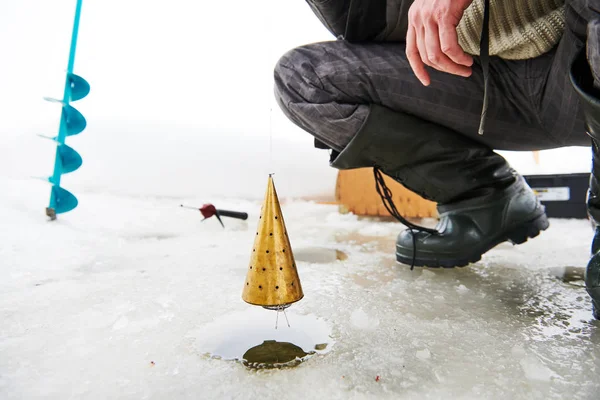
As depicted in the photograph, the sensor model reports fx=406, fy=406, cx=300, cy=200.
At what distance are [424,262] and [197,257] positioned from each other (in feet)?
2.09

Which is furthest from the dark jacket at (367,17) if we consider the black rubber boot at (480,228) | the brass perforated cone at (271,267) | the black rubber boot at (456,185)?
the brass perforated cone at (271,267)

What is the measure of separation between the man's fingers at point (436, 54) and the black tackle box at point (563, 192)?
1.58 meters

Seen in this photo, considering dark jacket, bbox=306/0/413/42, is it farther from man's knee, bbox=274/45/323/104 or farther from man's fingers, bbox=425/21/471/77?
man's fingers, bbox=425/21/471/77

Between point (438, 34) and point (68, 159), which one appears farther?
point (68, 159)

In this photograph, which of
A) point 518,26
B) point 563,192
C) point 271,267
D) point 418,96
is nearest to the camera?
point 271,267

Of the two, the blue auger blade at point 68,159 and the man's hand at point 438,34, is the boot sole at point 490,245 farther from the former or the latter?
the blue auger blade at point 68,159

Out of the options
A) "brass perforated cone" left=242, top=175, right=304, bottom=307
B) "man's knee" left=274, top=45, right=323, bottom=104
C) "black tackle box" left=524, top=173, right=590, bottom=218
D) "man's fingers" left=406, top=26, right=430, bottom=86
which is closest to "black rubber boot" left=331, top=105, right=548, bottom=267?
"man's knee" left=274, top=45, right=323, bottom=104

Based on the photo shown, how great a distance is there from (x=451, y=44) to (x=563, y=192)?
168 centimetres

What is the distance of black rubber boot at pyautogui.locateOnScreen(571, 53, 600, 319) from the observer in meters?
0.52

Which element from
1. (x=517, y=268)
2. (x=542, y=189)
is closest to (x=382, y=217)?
(x=542, y=189)

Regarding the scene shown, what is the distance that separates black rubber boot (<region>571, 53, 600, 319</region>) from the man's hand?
0.45 ft

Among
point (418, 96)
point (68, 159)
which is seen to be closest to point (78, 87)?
point (68, 159)

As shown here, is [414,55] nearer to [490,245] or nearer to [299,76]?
[299,76]

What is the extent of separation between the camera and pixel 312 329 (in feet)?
2.15
